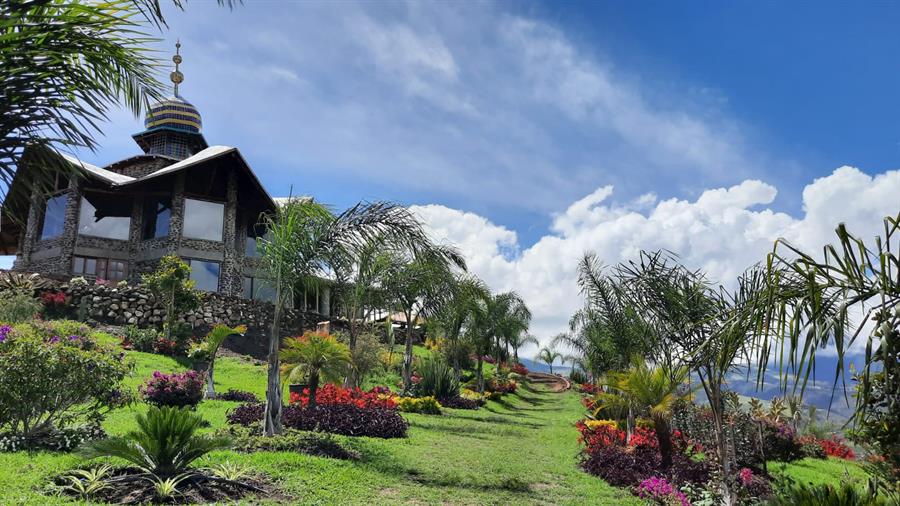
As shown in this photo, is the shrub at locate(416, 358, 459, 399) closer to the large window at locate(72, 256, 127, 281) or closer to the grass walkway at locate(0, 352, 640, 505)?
the grass walkway at locate(0, 352, 640, 505)

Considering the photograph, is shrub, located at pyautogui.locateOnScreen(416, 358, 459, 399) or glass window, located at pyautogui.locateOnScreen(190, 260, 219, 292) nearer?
shrub, located at pyautogui.locateOnScreen(416, 358, 459, 399)

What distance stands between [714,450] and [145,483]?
9822mm

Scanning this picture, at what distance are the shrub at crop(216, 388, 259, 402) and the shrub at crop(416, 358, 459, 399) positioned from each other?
6.76 meters

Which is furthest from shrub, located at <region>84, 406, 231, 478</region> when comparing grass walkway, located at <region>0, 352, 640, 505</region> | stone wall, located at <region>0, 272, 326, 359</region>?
stone wall, located at <region>0, 272, 326, 359</region>

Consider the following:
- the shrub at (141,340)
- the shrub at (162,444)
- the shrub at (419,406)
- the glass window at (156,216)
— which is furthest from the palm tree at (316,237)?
the glass window at (156,216)

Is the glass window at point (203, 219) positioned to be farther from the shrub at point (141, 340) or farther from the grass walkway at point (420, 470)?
the grass walkway at point (420, 470)

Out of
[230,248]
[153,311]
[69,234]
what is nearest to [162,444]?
[153,311]

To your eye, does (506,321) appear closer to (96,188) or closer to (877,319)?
(96,188)

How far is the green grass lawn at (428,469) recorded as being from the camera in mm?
7621

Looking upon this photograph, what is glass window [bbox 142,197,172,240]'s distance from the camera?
3222cm

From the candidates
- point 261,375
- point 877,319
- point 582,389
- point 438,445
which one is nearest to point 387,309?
point 261,375

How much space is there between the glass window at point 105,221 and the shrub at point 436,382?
20.4m

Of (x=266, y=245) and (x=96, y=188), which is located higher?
(x=96, y=188)

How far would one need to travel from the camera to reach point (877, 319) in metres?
4.79
